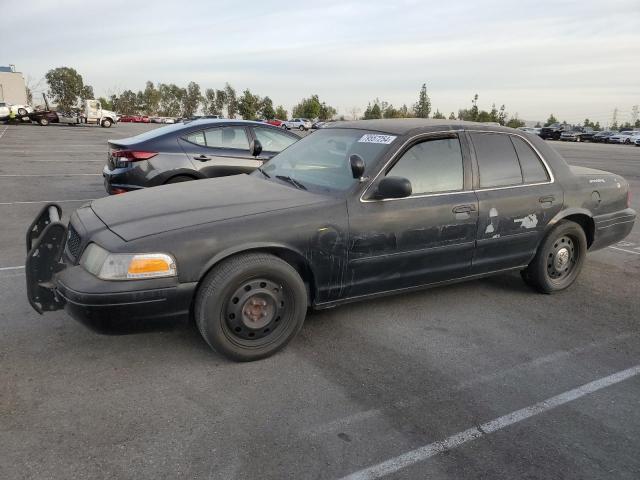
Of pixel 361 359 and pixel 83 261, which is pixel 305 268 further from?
pixel 83 261

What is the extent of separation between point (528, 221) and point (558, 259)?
2.16 feet

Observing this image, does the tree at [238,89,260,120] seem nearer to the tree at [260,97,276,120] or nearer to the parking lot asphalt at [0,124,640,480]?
the tree at [260,97,276,120]

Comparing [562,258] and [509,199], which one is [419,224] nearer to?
[509,199]

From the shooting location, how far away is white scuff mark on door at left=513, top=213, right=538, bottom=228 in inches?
173

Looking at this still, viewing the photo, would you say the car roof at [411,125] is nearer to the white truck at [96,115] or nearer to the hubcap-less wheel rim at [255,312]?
the hubcap-less wheel rim at [255,312]

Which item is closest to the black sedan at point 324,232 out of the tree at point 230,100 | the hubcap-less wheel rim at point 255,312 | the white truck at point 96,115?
the hubcap-less wheel rim at point 255,312

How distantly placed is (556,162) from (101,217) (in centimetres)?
387

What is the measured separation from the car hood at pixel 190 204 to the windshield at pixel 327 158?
19 cm

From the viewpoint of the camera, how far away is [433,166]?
4043 mm

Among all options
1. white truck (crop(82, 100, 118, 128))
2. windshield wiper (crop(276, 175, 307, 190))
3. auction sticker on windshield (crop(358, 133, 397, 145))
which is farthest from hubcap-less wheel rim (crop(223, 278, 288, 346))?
white truck (crop(82, 100, 118, 128))

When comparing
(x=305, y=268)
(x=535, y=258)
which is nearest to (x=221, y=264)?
(x=305, y=268)

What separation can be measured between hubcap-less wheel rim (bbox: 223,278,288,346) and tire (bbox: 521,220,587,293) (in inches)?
100

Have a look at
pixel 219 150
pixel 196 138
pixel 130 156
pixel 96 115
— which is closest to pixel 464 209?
pixel 219 150

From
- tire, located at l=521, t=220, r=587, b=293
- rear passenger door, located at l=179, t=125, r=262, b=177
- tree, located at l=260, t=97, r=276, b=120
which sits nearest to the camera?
tire, located at l=521, t=220, r=587, b=293
